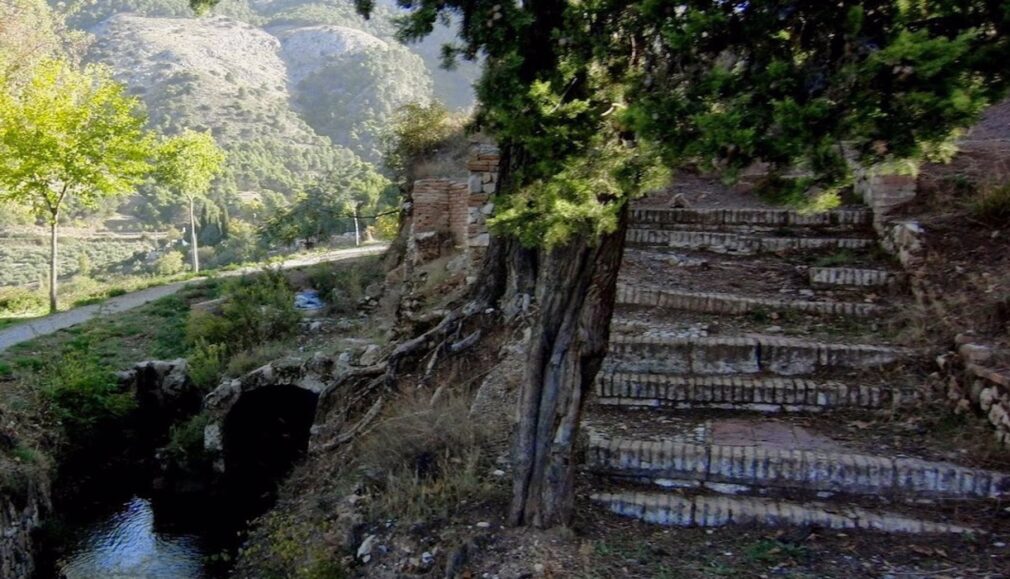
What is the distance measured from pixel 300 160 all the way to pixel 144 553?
56.1m

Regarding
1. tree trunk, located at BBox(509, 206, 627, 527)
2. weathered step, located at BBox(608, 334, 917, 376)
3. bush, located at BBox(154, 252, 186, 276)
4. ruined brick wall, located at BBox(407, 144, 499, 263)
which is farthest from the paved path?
bush, located at BBox(154, 252, 186, 276)

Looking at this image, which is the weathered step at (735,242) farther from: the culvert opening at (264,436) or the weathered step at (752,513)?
the culvert opening at (264,436)

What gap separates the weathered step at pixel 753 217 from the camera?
9125 mm

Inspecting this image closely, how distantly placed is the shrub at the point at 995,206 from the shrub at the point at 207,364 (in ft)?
32.8

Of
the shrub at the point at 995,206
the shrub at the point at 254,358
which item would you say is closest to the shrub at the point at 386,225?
the shrub at the point at 254,358

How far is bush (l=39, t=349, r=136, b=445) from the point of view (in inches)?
389

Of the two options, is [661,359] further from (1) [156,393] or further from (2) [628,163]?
(1) [156,393]

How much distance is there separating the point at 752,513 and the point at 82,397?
9.00 metres

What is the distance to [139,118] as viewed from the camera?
1742 centimetres

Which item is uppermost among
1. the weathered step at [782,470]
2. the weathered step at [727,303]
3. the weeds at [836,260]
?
the weeds at [836,260]

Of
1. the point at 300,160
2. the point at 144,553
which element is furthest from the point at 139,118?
the point at 300,160

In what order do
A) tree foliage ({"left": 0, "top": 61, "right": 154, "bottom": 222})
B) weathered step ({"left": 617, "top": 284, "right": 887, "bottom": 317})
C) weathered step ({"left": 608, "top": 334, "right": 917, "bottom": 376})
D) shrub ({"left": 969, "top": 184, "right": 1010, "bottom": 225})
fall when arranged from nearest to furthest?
weathered step ({"left": 608, "top": 334, "right": 917, "bottom": 376}), weathered step ({"left": 617, "top": 284, "right": 887, "bottom": 317}), shrub ({"left": 969, "top": 184, "right": 1010, "bottom": 225}), tree foliage ({"left": 0, "top": 61, "right": 154, "bottom": 222})

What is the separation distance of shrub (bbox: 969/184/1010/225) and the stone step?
1.10 m

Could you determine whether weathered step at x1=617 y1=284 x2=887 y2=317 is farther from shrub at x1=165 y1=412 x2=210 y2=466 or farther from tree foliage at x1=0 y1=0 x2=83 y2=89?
tree foliage at x1=0 y1=0 x2=83 y2=89
